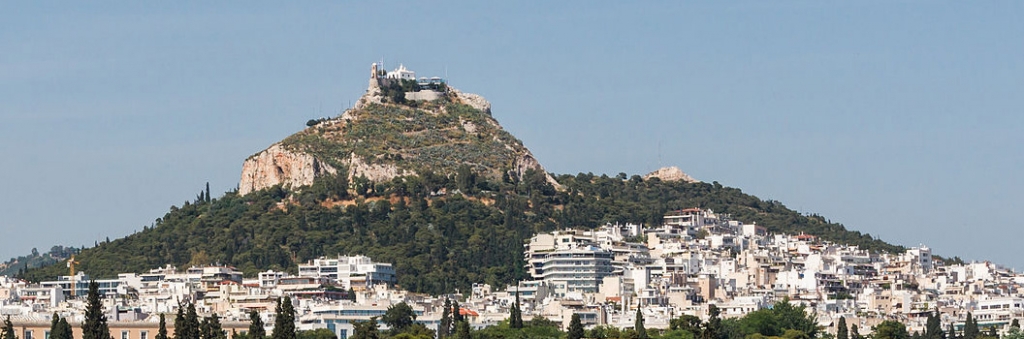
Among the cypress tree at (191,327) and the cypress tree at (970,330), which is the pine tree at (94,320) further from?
the cypress tree at (970,330)

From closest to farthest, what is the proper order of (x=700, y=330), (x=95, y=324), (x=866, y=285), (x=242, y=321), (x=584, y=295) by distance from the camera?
1. (x=95, y=324)
2. (x=700, y=330)
3. (x=242, y=321)
4. (x=584, y=295)
5. (x=866, y=285)

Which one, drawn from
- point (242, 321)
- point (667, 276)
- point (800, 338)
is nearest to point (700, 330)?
point (800, 338)

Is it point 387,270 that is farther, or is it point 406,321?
point 387,270

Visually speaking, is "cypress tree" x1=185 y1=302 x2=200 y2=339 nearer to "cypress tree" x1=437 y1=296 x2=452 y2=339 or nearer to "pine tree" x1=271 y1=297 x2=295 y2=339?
"pine tree" x1=271 y1=297 x2=295 y2=339

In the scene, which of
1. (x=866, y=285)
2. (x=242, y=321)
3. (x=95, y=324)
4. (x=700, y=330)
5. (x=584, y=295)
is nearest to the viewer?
(x=95, y=324)

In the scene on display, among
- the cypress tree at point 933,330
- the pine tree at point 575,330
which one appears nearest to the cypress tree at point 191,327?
the pine tree at point 575,330

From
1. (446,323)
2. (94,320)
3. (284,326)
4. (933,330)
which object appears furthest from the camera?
(446,323)

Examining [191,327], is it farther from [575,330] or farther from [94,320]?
[575,330]

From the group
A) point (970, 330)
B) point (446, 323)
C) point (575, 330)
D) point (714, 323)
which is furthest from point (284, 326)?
point (970, 330)

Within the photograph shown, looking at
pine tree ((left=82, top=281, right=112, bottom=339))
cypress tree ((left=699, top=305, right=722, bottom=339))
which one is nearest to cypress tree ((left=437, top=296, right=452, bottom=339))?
cypress tree ((left=699, top=305, right=722, bottom=339))

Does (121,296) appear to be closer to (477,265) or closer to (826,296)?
(477,265)

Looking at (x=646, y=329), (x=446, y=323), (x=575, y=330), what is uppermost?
(x=446, y=323)
